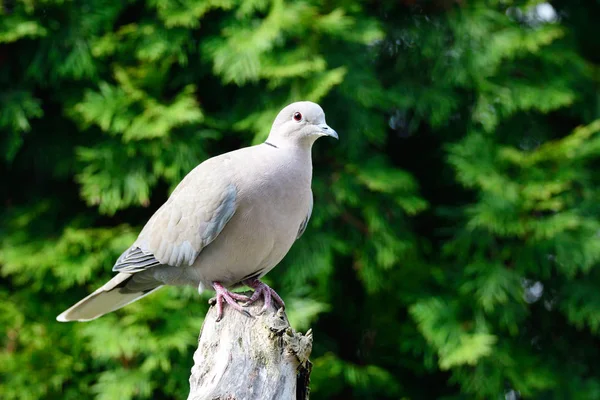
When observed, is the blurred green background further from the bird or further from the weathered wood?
the weathered wood

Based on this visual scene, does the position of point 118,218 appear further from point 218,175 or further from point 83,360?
point 218,175

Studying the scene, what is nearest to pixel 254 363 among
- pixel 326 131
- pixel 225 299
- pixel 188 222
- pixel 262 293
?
pixel 225 299

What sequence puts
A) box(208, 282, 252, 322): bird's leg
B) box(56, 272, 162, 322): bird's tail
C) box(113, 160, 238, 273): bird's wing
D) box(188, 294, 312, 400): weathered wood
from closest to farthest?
box(188, 294, 312, 400): weathered wood
box(208, 282, 252, 322): bird's leg
box(113, 160, 238, 273): bird's wing
box(56, 272, 162, 322): bird's tail

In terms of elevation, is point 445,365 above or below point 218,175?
below

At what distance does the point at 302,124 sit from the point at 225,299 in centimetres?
68

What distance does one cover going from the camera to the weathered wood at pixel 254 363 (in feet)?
7.61

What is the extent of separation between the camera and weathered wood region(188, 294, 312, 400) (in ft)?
7.61

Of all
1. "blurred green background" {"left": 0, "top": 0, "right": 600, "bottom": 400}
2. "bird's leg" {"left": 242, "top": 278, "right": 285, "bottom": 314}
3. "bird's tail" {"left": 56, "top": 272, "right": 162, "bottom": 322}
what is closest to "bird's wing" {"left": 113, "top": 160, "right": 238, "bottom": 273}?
"bird's tail" {"left": 56, "top": 272, "right": 162, "bottom": 322}

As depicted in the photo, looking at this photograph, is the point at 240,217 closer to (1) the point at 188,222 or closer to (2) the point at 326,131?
(1) the point at 188,222

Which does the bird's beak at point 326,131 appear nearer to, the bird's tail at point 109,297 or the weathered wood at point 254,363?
the weathered wood at point 254,363

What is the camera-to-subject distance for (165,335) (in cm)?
417

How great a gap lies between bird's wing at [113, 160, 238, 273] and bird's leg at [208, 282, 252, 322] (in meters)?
0.15

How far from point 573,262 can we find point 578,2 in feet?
6.98

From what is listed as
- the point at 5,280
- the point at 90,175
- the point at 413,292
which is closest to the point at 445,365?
the point at 413,292
